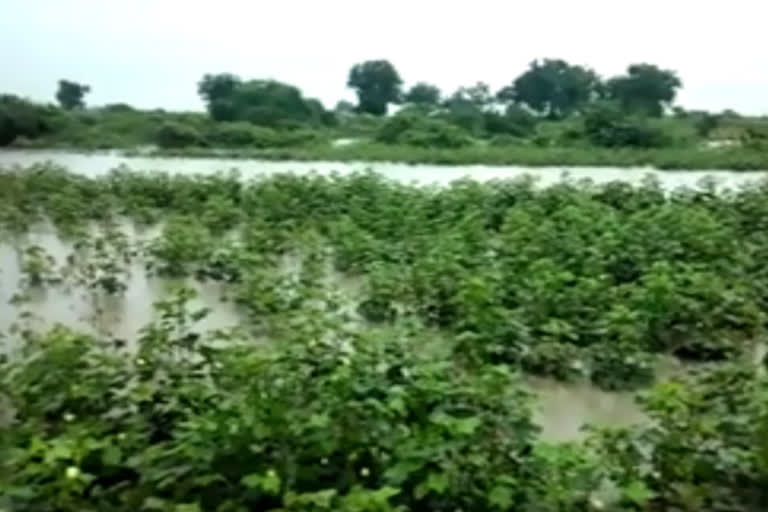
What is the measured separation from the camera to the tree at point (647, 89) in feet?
53.2

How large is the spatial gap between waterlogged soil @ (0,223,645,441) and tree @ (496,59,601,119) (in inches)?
431

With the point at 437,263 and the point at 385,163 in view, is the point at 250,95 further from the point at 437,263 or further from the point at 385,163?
the point at 437,263

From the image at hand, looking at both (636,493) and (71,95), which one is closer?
(636,493)

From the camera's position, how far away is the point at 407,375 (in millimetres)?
3211

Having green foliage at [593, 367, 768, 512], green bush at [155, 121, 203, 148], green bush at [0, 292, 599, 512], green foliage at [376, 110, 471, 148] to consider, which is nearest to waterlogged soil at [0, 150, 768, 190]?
green bush at [155, 121, 203, 148]

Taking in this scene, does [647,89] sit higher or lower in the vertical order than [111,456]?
higher

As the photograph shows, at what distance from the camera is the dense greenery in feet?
9.00

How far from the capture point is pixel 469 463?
274 centimetres

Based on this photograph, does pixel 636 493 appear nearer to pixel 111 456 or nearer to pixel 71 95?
pixel 111 456

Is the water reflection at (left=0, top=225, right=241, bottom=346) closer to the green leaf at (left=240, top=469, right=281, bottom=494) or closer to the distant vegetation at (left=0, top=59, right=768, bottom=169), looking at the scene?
the green leaf at (left=240, top=469, right=281, bottom=494)

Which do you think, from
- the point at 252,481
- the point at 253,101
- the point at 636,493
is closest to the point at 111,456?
the point at 252,481

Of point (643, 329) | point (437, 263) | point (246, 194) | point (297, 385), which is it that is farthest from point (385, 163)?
point (297, 385)

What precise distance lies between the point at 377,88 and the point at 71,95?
513 cm

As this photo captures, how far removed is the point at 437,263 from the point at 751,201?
3.16 metres
